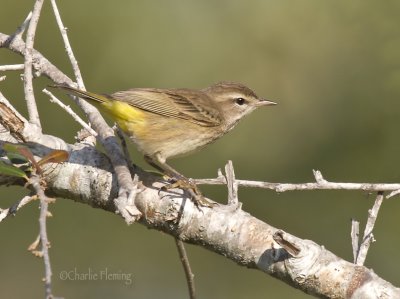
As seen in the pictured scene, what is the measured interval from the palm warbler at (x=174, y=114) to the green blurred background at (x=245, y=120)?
15.2 inches

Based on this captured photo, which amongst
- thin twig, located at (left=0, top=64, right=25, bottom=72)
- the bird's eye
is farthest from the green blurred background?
thin twig, located at (left=0, top=64, right=25, bottom=72)

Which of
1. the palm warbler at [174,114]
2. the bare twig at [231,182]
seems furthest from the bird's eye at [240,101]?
the bare twig at [231,182]

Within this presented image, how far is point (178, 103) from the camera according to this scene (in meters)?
4.95

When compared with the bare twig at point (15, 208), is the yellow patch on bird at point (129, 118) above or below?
above

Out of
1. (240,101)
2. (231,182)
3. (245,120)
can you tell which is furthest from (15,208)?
(245,120)

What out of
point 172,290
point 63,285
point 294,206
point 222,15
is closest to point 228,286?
point 172,290

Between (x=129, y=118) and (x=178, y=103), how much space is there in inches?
19.9

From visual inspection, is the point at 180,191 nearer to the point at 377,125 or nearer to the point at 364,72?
the point at 377,125

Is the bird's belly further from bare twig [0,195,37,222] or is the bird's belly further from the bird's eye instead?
bare twig [0,195,37,222]

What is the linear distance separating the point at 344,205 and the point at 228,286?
1.12 m

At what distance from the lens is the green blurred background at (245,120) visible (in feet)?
17.6

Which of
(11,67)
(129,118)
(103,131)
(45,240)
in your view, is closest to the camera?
(45,240)

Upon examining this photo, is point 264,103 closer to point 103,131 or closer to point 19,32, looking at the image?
point 103,131

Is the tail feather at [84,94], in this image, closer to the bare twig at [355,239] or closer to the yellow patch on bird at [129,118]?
the yellow patch on bird at [129,118]
